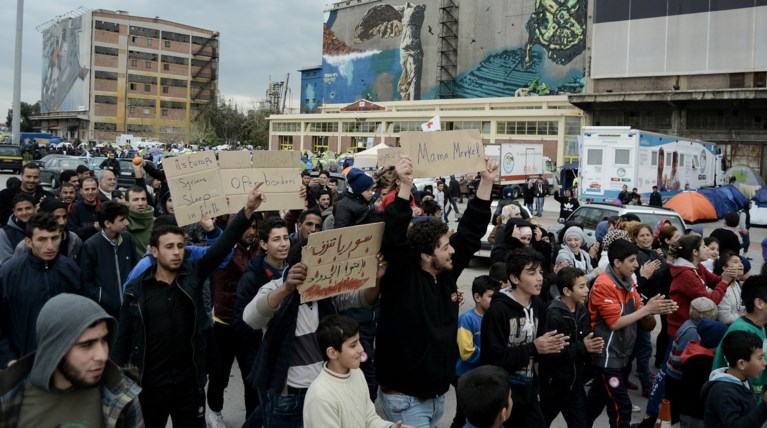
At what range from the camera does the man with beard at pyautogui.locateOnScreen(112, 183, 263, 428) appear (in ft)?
13.8

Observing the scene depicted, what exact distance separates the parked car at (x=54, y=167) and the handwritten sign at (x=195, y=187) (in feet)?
90.7

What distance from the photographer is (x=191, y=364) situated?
438 cm

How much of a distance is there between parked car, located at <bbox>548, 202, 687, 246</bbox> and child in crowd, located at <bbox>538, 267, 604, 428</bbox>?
858cm

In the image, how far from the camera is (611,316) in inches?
232

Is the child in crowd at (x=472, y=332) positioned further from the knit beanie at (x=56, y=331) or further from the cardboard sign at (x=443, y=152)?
the knit beanie at (x=56, y=331)

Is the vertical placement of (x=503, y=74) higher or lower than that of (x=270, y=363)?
higher

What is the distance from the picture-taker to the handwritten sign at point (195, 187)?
5.89 metres

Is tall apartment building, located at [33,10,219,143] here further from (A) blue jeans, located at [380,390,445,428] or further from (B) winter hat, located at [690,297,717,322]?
(A) blue jeans, located at [380,390,445,428]

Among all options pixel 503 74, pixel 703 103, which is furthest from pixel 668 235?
pixel 503 74

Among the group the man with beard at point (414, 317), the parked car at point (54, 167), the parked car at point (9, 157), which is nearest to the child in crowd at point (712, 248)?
the man with beard at point (414, 317)

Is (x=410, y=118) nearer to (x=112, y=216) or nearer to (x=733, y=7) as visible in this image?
(x=733, y=7)

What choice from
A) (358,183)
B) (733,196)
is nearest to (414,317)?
(358,183)

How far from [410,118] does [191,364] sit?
194 feet

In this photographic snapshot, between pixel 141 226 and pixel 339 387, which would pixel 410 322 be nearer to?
pixel 339 387
